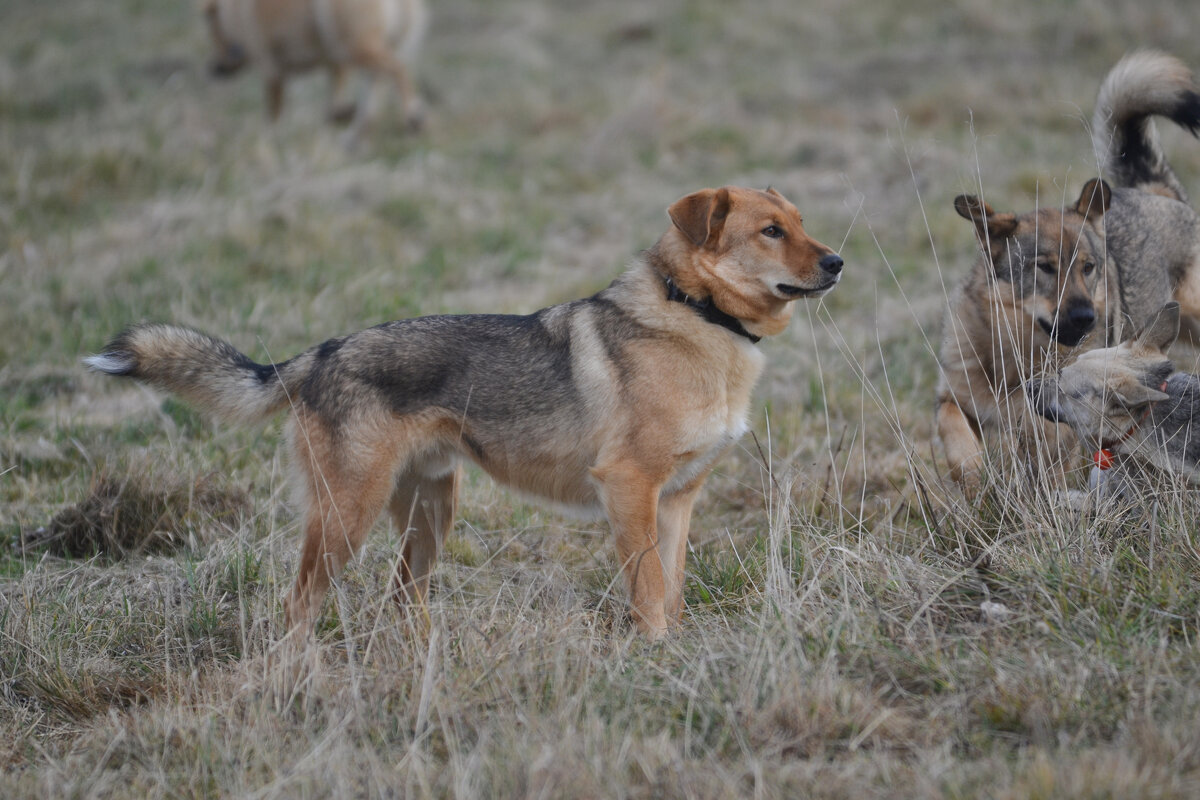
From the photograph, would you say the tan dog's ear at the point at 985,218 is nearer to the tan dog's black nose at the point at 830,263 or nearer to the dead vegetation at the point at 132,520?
the tan dog's black nose at the point at 830,263

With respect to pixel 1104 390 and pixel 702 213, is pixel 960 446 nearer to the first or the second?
pixel 1104 390

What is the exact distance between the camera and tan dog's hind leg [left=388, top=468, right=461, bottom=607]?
447cm

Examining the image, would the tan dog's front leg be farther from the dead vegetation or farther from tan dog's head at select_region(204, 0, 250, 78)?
tan dog's head at select_region(204, 0, 250, 78)

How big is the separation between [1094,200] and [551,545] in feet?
10.2

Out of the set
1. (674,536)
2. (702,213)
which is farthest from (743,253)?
(674,536)

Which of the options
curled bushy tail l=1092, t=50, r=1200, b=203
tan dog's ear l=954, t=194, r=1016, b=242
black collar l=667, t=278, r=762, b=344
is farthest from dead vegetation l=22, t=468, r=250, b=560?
curled bushy tail l=1092, t=50, r=1200, b=203

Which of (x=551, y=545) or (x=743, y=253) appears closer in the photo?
(x=743, y=253)

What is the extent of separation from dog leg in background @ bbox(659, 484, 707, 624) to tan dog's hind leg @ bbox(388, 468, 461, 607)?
931 millimetres

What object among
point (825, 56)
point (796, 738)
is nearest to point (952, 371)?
point (796, 738)

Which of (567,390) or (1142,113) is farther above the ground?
(1142,113)

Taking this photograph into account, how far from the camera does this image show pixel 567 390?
4203mm

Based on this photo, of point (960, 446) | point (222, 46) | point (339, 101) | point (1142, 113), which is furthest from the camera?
point (222, 46)

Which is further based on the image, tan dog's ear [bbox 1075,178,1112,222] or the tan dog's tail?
tan dog's ear [bbox 1075,178,1112,222]

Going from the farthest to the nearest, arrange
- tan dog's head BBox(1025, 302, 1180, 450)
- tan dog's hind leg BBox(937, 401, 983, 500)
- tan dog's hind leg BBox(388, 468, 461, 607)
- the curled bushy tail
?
1. the curled bushy tail
2. tan dog's hind leg BBox(388, 468, 461, 607)
3. tan dog's hind leg BBox(937, 401, 983, 500)
4. tan dog's head BBox(1025, 302, 1180, 450)
